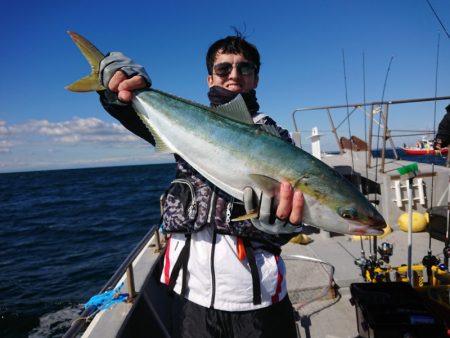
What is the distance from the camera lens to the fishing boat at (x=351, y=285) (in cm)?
321

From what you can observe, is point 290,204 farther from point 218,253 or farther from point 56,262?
point 56,262

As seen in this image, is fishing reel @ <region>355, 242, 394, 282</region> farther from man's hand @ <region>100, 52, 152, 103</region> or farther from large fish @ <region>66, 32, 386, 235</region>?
man's hand @ <region>100, 52, 152, 103</region>

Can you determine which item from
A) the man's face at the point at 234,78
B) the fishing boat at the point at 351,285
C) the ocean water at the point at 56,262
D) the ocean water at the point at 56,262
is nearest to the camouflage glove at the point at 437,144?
the ocean water at the point at 56,262

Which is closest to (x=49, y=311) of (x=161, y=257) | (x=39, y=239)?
(x=161, y=257)

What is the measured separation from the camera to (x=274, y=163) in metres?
2.18

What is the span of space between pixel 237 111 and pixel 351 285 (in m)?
3.01

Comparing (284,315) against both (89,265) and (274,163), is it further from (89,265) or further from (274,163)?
(89,265)

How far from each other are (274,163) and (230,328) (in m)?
1.32

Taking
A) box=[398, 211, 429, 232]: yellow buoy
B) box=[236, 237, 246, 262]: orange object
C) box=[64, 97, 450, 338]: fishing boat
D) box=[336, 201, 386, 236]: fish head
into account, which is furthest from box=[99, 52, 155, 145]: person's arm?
box=[398, 211, 429, 232]: yellow buoy

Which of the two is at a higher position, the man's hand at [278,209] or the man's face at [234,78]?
the man's face at [234,78]

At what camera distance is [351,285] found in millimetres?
3969

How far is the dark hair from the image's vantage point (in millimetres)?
2920

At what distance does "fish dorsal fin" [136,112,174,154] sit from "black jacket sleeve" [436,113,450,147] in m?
7.26

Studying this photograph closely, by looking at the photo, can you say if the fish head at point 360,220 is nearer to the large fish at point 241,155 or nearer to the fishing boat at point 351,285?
the large fish at point 241,155
